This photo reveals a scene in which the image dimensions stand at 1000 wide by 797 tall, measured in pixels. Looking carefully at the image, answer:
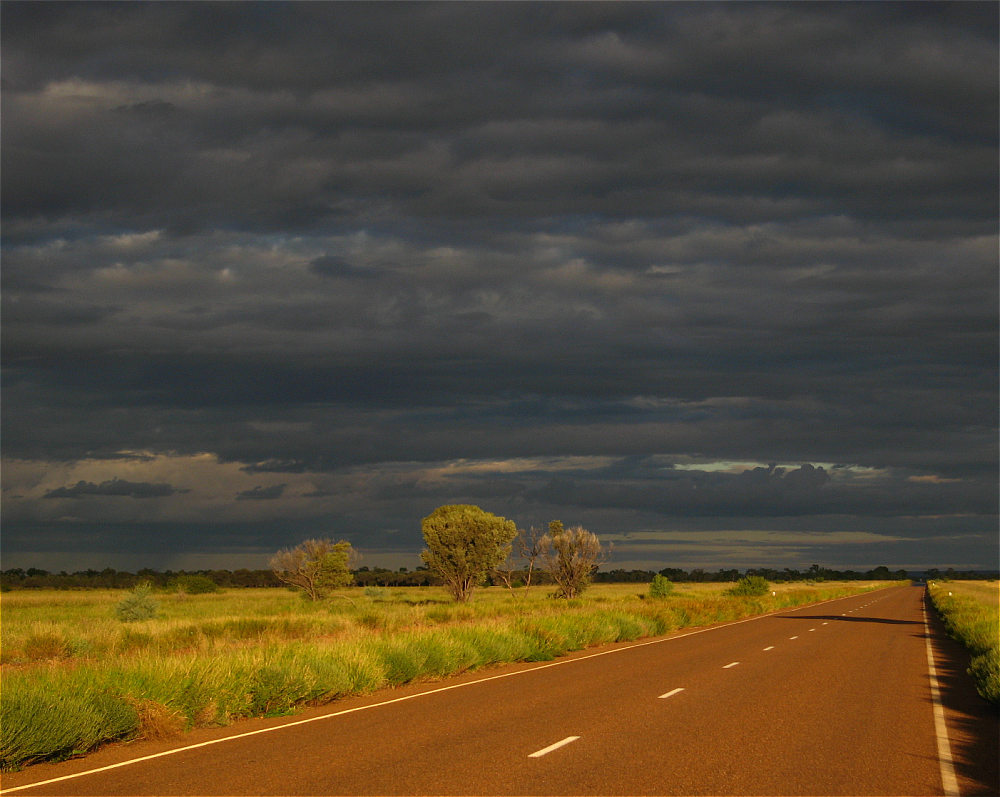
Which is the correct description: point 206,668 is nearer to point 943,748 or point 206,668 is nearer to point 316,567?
point 943,748

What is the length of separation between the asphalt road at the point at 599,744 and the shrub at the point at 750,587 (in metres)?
68.8

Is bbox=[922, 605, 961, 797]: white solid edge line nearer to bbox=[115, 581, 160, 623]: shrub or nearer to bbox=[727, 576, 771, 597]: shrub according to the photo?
bbox=[115, 581, 160, 623]: shrub

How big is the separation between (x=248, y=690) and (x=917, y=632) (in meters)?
30.5

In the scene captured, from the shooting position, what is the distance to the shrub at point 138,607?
46731 millimetres

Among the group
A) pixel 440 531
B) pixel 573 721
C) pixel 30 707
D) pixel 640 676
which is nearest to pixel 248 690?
pixel 30 707

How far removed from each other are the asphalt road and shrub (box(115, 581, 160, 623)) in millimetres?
31316

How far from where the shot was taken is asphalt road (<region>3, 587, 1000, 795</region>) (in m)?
9.52

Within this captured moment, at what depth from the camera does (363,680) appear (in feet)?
58.3

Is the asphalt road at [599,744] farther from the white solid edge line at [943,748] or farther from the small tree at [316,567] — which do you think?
the small tree at [316,567]

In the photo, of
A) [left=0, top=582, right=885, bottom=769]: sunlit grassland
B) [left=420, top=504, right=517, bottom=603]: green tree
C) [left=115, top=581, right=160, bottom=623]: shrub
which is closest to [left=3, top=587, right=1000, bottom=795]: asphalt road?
[left=0, top=582, right=885, bottom=769]: sunlit grassland

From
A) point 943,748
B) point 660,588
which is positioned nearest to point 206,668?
point 943,748

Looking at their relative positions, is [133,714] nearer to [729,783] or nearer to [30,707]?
[30,707]

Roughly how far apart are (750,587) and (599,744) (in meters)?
80.2

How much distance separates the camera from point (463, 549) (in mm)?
67875
